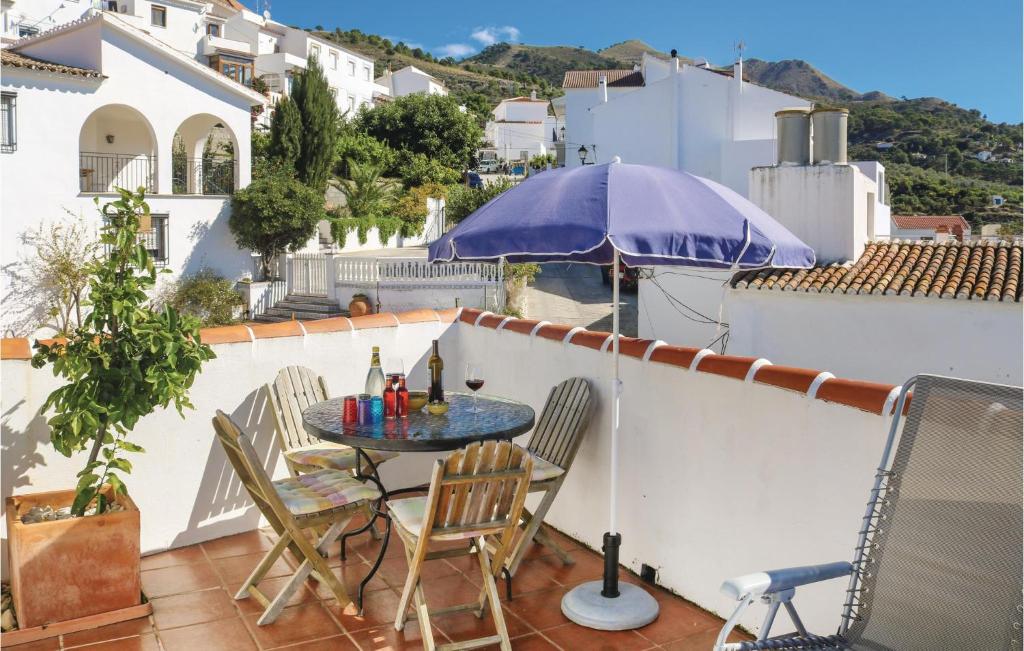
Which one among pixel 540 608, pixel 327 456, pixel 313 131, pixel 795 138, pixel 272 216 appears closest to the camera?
pixel 540 608

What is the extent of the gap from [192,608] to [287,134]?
28656 mm

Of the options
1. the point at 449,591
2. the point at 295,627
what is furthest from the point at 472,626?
the point at 295,627

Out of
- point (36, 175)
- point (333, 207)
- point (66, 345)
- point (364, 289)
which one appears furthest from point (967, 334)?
point (333, 207)

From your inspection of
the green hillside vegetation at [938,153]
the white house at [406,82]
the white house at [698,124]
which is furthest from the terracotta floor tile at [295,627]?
A: the white house at [406,82]

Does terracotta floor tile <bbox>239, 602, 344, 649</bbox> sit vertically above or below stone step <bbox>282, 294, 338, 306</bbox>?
below

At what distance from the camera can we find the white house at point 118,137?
20031 mm

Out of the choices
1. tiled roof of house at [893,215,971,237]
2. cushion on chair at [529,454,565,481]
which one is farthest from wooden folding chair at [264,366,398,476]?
tiled roof of house at [893,215,971,237]

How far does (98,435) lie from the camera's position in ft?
14.3

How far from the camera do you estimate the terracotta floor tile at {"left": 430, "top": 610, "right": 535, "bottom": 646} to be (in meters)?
4.06

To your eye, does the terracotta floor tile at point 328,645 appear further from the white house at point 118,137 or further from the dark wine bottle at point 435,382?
the white house at point 118,137

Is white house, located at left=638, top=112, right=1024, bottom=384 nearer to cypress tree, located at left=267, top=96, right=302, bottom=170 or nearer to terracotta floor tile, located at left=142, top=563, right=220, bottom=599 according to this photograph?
terracotta floor tile, located at left=142, top=563, right=220, bottom=599

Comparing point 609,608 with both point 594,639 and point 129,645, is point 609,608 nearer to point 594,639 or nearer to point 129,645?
point 594,639

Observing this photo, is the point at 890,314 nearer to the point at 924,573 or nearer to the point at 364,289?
the point at 924,573

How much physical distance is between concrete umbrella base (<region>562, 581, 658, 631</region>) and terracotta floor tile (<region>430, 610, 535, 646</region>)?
0.85ft
